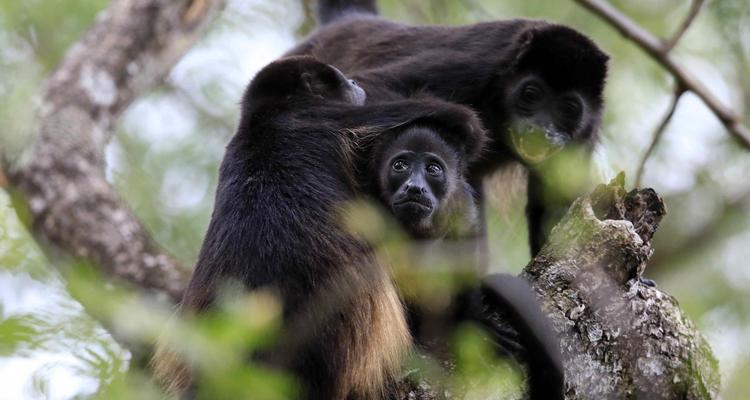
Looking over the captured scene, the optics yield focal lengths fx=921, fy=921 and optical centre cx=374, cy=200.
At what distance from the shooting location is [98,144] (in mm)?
5969

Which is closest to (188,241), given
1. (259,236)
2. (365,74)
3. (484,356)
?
(365,74)

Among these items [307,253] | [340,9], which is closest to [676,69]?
[340,9]

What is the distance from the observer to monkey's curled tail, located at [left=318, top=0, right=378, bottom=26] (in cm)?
730

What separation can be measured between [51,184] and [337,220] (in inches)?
104

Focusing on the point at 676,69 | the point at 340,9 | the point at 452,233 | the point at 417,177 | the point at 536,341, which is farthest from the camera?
the point at 340,9

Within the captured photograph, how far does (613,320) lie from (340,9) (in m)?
4.36

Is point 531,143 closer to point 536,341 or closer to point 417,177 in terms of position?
point 417,177

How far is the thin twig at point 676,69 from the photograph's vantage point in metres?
5.81

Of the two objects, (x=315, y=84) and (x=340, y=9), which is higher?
(x=315, y=84)

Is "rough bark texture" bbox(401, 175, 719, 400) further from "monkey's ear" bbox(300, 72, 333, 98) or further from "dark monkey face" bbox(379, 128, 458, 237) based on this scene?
"monkey's ear" bbox(300, 72, 333, 98)

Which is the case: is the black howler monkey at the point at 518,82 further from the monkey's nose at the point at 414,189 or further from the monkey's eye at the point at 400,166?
the monkey's nose at the point at 414,189

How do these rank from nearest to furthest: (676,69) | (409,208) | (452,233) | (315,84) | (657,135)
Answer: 1. (409,208)
2. (452,233)
3. (315,84)
4. (657,135)
5. (676,69)

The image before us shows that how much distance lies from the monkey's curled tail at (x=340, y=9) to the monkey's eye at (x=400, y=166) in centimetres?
322

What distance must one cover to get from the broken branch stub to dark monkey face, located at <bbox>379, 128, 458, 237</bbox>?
21.2 inches
